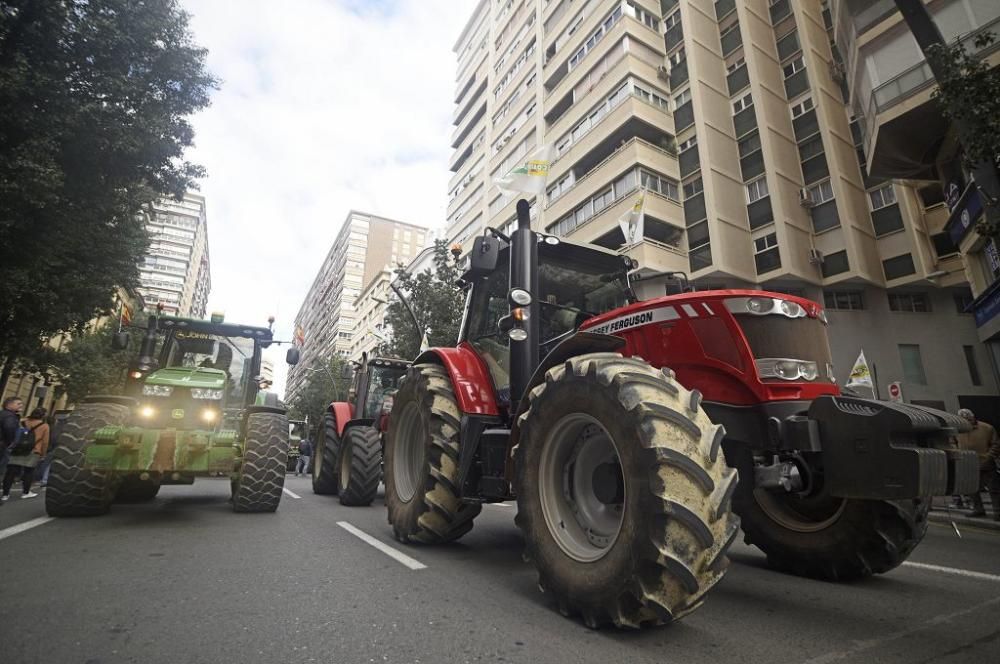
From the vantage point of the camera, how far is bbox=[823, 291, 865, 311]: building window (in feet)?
65.6

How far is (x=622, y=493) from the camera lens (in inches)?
105

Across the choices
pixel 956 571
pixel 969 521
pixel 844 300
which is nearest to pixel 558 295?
pixel 956 571

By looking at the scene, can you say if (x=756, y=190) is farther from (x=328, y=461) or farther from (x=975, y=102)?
(x=328, y=461)

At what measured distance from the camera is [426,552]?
417cm

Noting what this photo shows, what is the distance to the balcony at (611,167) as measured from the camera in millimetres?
21953

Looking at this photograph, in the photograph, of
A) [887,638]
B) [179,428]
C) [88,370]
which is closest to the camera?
[887,638]

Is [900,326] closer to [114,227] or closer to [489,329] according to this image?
[489,329]

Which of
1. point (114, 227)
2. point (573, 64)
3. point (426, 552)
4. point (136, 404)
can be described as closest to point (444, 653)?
point (426, 552)

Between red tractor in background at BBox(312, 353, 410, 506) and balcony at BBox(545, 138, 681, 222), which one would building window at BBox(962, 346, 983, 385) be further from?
red tractor in background at BBox(312, 353, 410, 506)

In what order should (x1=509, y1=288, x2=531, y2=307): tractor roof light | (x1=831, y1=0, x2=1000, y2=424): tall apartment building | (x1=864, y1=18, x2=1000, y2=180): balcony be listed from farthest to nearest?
1. (x1=864, y1=18, x2=1000, y2=180): balcony
2. (x1=831, y1=0, x2=1000, y2=424): tall apartment building
3. (x1=509, y1=288, x2=531, y2=307): tractor roof light

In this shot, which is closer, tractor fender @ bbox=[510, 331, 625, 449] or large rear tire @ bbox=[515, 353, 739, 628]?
large rear tire @ bbox=[515, 353, 739, 628]

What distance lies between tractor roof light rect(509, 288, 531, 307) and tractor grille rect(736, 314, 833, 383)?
1.47 meters

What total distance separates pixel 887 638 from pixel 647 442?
1.63 m

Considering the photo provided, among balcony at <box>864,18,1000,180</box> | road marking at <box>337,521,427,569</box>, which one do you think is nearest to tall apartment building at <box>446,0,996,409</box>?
balcony at <box>864,18,1000,180</box>
